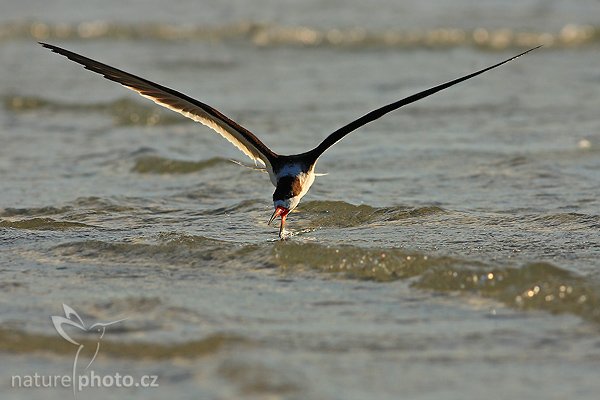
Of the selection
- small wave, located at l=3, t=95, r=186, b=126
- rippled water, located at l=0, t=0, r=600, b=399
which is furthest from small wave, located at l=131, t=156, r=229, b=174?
small wave, located at l=3, t=95, r=186, b=126

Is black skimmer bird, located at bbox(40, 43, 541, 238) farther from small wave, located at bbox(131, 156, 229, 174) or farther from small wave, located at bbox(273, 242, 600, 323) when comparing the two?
small wave, located at bbox(131, 156, 229, 174)

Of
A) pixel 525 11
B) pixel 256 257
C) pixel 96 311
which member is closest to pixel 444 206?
pixel 256 257

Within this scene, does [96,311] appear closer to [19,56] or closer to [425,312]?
[425,312]

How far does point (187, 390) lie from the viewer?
4922 mm

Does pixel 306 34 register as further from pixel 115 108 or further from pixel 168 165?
pixel 168 165

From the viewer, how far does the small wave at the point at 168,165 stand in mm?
10062

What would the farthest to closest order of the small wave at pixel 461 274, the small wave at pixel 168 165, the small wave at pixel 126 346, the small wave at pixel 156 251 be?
the small wave at pixel 168 165, the small wave at pixel 156 251, the small wave at pixel 461 274, the small wave at pixel 126 346

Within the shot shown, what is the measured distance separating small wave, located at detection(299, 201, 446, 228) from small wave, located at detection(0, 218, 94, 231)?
1.72m

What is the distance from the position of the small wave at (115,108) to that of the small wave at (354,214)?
14.3 feet

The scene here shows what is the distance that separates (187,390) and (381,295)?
165 cm

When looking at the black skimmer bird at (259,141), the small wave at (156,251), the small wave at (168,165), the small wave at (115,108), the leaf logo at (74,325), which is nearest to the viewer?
the leaf logo at (74,325)

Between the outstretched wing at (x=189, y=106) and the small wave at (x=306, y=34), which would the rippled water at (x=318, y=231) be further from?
the small wave at (x=306, y=34)

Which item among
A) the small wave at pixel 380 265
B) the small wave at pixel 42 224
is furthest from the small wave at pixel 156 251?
Answer: the small wave at pixel 42 224

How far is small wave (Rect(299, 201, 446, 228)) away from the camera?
323 inches
